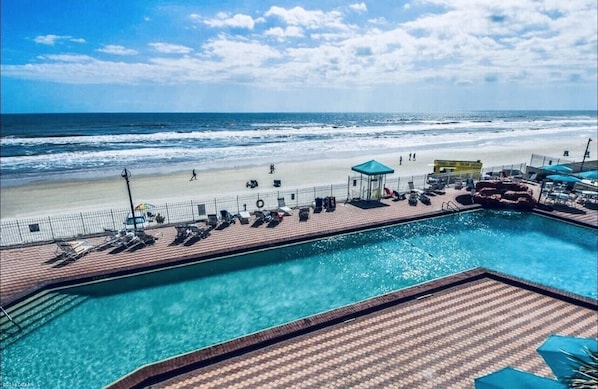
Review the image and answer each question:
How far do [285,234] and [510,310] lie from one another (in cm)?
856

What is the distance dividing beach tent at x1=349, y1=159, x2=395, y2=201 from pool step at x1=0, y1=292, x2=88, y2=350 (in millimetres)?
14202

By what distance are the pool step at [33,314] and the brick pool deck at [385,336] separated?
16.7 inches

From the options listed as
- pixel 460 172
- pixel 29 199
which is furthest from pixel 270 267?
pixel 29 199

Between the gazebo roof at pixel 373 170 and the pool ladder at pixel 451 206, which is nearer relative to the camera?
the pool ladder at pixel 451 206

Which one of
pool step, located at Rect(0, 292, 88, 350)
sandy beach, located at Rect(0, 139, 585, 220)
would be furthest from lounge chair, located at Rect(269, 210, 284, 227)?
pool step, located at Rect(0, 292, 88, 350)

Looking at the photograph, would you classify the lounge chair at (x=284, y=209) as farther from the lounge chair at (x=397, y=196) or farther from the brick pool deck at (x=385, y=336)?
the lounge chair at (x=397, y=196)

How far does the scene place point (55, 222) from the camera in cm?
1670

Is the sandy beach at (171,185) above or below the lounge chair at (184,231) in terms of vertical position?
below

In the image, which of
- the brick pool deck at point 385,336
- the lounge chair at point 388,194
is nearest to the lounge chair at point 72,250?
the brick pool deck at point 385,336

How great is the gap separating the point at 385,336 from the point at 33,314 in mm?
10128

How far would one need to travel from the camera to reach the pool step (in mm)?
8891

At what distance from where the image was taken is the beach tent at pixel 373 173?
18516 mm

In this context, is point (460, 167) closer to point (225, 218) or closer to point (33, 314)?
point (225, 218)

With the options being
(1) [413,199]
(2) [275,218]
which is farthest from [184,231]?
(1) [413,199]
